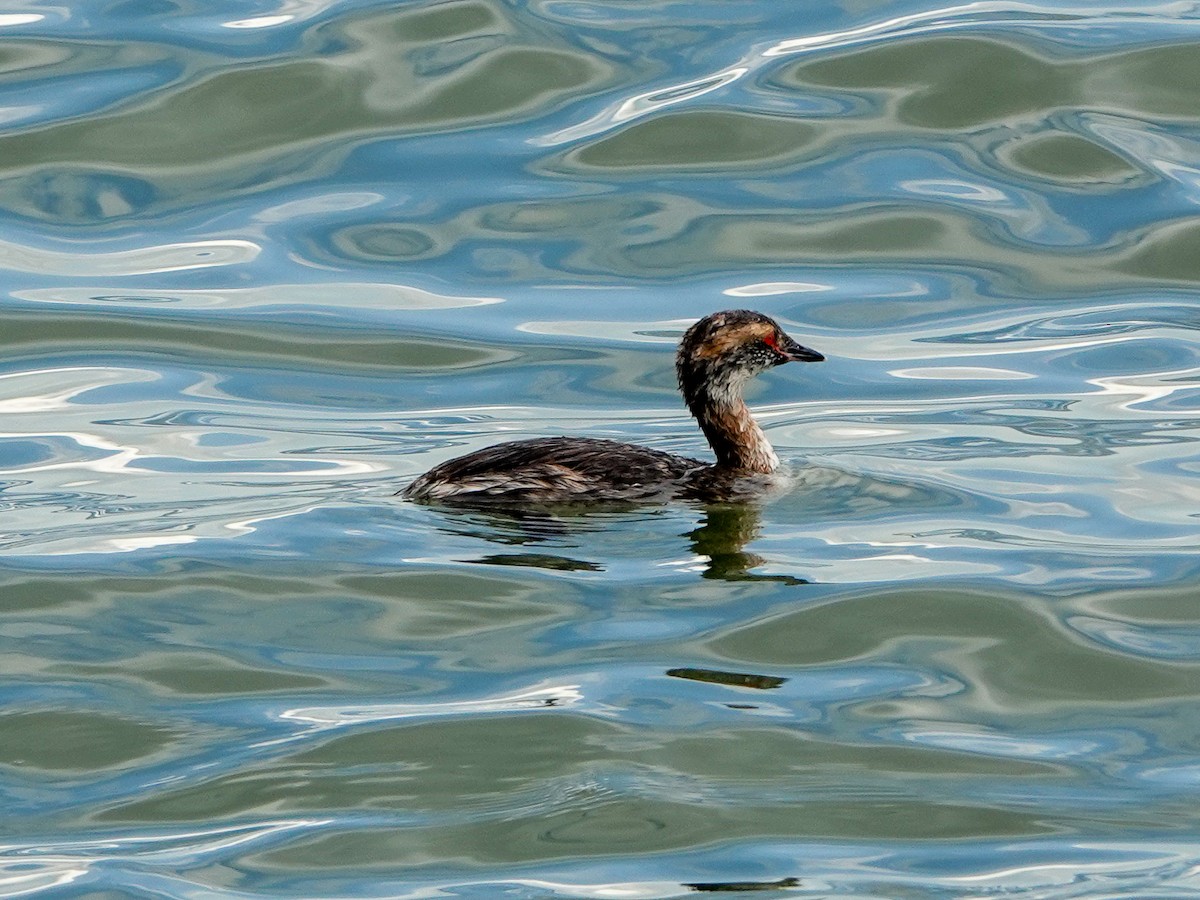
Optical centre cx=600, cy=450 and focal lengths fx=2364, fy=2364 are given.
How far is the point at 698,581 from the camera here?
9.08 m

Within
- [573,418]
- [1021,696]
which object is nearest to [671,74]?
[573,418]

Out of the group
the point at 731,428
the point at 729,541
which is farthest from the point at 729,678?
the point at 731,428

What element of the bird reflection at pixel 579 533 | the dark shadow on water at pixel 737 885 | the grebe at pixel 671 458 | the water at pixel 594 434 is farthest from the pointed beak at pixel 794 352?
the dark shadow on water at pixel 737 885

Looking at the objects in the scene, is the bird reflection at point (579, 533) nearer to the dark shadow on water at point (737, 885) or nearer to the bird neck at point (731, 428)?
the bird neck at point (731, 428)

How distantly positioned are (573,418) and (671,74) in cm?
481

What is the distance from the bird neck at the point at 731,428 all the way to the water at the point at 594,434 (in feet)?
0.68

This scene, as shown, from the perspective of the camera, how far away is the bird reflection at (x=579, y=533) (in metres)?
9.24

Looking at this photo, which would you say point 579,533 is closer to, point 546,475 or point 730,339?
point 546,475

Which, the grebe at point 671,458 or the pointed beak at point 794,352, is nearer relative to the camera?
the grebe at point 671,458

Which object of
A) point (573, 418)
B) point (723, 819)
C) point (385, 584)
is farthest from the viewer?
point (573, 418)

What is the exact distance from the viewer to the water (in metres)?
7.01

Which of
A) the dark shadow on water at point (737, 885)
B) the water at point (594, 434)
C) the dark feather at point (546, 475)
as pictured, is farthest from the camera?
the dark feather at point (546, 475)

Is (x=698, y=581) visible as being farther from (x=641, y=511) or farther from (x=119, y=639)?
(x=119, y=639)

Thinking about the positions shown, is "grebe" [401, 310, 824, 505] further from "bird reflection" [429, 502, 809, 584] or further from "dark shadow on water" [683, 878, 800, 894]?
"dark shadow on water" [683, 878, 800, 894]
